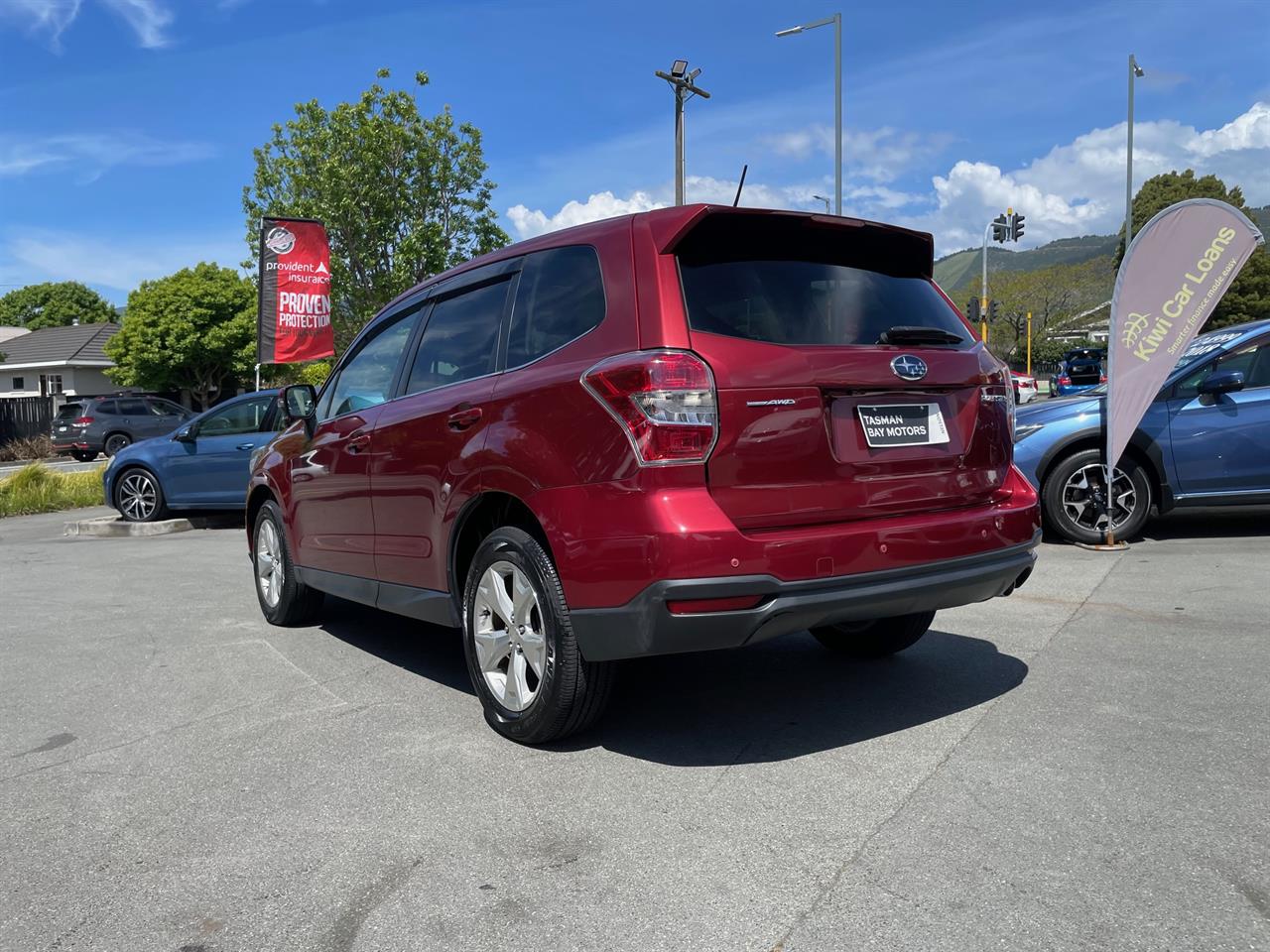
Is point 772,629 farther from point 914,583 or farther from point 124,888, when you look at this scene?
point 124,888

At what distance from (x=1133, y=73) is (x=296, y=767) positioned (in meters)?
37.9

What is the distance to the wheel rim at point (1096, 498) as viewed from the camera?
7.89 meters

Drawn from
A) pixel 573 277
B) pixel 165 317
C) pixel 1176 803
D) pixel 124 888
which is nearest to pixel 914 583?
pixel 1176 803

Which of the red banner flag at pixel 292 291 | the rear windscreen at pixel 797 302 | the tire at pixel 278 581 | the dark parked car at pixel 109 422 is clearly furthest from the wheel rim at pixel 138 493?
the dark parked car at pixel 109 422

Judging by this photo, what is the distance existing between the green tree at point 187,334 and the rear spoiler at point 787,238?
146ft

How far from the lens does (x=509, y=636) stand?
388 centimetres

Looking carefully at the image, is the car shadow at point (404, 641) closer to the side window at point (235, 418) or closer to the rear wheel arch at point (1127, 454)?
the rear wheel arch at point (1127, 454)

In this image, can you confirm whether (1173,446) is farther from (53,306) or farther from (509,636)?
(53,306)

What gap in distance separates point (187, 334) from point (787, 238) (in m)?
46.3

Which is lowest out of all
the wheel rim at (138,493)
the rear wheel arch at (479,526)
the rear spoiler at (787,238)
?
the wheel rim at (138,493)

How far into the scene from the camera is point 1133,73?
112 ft

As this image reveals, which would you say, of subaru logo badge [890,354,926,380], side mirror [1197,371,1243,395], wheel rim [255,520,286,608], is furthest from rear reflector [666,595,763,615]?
side mirror [1197,371,1243,395]

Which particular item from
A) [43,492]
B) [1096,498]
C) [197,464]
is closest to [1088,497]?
[1096,498]

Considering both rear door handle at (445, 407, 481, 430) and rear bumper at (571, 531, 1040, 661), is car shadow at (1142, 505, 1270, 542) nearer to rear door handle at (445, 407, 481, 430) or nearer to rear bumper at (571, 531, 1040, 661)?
rear bumper at (571, 531, 1040, 661)
